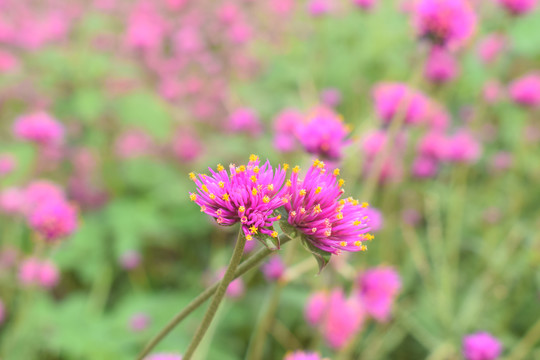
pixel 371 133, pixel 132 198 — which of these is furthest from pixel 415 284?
pixel 132 198

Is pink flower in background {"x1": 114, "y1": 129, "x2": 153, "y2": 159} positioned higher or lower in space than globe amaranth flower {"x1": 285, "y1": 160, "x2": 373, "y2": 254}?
higher

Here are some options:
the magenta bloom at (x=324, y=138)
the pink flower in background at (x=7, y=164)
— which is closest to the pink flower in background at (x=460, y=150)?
the magenta bloom at (x=324, y=138)

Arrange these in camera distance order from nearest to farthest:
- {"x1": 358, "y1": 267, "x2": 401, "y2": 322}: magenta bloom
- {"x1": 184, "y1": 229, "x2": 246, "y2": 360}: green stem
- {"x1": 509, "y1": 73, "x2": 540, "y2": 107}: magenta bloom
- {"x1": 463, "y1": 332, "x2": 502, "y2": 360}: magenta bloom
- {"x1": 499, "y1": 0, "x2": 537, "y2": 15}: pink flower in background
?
{"x1": 184, "y1": 229, "x2": 246, "y2": 360}: green stem, {"x1": 463, "y1": 332, "x2": 502, "y2": 360}: magenta bloom, {"x1": 358, "y1": 267, "x2": 401, "y2": 322}: magenta bloom, {"x1": 499, "y1": 0, "x2": 537, "y2": 15}: pink flower in background, {"x1": 509, "y1": 73, "x2": 540, "y2": 107}: magenta bloom

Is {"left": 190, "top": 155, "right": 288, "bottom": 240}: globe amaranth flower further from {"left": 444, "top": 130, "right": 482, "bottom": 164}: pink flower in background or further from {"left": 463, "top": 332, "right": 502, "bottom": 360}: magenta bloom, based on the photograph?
{"left": 444, "top": 130, "right": 482, "bottom": 164}: pink flower in background

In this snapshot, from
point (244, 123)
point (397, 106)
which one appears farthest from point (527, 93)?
point (244, 123)

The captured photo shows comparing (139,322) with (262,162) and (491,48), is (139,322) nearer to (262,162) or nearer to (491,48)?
(262,162)

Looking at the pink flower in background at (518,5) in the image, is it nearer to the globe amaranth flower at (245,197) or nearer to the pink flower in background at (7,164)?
the globe amaranth flower at (245,197)

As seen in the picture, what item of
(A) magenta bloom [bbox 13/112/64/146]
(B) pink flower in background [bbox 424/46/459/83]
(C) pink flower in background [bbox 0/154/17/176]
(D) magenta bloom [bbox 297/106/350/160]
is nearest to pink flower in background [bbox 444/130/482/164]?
(B) pink flower in background [bbox 424/46/459/83]
